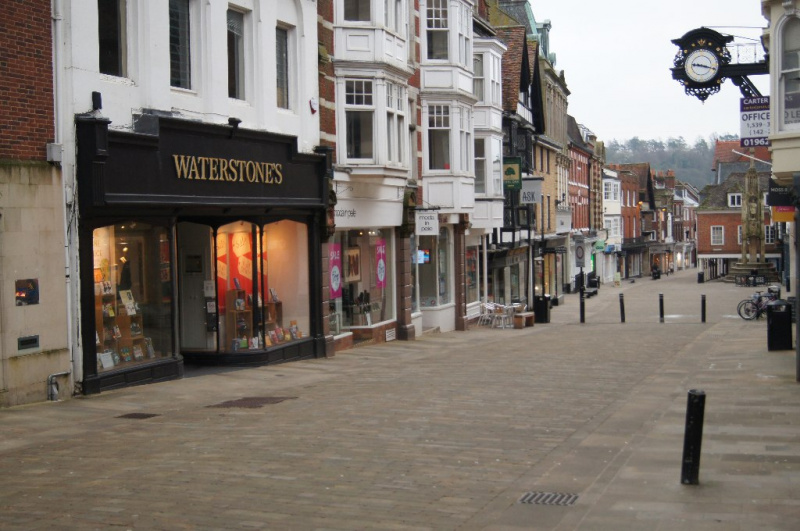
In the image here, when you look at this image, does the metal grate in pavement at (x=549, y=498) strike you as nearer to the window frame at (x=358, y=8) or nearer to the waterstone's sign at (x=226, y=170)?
the waterstone's sign at (x=226, y=170)

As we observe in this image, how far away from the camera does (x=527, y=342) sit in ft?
86.1

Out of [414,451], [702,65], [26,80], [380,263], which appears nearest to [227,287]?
[26,80]

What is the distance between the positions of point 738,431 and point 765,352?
9.72 m

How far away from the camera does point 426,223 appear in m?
27.2

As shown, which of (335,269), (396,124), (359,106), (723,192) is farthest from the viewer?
(723,192)

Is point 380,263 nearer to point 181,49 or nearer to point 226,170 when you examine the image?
point 226,170

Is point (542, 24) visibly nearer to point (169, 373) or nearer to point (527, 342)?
point (527, 342)

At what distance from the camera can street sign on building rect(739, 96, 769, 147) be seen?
19188 millimetres

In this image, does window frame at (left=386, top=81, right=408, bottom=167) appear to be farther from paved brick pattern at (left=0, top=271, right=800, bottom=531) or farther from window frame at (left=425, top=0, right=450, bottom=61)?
paved brick pattern at (left=0, top=271, right=800, bottom=531)

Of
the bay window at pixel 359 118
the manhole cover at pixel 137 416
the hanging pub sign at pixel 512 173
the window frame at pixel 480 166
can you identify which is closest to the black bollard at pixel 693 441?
the manhole cover at pixel 137 416

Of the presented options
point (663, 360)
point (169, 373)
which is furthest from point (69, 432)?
point (663, 360)

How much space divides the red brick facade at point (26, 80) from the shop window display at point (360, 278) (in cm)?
913

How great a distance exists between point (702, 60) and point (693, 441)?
15.4 m

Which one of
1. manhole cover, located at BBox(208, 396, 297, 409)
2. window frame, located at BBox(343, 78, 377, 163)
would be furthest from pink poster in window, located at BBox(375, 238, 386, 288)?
manhole cover, located at BBox(208, 396, 297, 409)
